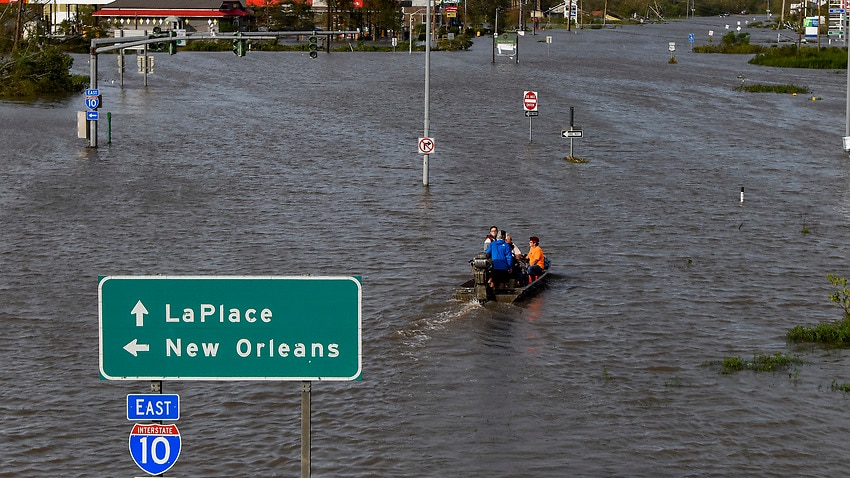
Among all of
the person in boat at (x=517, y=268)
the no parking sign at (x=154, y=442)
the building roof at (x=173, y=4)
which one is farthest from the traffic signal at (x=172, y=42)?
the building roof at (x=173, y=4)

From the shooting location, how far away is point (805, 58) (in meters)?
93.3

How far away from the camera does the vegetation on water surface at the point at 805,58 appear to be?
9106 cm

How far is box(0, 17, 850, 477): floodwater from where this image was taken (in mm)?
16078

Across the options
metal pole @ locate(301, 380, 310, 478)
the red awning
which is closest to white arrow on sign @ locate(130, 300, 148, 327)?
metal pole @ locate(301, 380, 310, 478)

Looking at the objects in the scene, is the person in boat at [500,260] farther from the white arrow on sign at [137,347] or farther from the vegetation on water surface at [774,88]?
the vegetation on water surface at [774,88]

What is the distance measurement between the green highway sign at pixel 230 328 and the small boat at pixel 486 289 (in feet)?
46.1

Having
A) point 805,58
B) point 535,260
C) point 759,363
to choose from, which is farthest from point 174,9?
point 759,363

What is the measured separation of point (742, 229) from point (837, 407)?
48.4 feet

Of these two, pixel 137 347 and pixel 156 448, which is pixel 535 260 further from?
pixel 137 347

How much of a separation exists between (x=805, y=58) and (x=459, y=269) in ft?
243

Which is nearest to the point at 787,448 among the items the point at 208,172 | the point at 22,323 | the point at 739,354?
the point at 739,354

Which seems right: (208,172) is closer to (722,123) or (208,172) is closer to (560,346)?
(560,346)

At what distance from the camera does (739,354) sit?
2017 centimetres

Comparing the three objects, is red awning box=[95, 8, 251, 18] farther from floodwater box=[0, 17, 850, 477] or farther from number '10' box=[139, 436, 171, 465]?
number '10' box=[139, 436, 171, 465]
